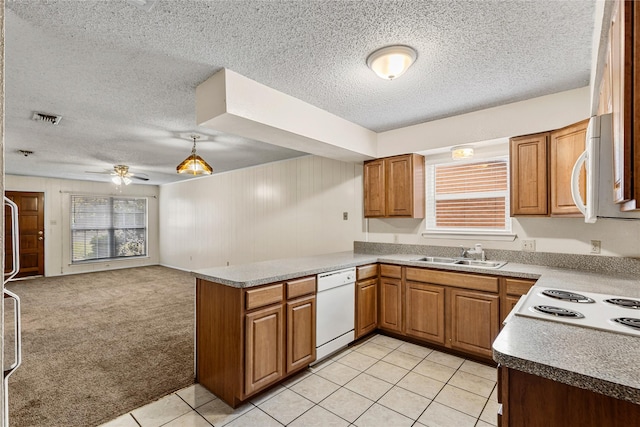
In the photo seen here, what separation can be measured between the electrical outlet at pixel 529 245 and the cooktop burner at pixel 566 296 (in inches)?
53.0

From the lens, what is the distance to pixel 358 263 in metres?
3.26

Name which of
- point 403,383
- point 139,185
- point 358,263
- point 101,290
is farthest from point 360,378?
point 139,185

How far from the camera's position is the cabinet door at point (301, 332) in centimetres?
255

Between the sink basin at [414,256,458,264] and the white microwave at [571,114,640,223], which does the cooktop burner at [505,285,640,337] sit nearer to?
the white microwave at [571,114,640,223]

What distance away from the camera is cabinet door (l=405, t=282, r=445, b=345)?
120 inches

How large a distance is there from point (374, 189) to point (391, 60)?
2039 millimetres

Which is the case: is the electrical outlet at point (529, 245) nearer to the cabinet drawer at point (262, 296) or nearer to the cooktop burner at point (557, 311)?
the cooktop burner at point (557, 311)

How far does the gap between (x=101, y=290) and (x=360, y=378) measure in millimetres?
5699

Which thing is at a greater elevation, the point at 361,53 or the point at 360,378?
the point at 361,53

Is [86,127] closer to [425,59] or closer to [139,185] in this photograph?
[425,59]

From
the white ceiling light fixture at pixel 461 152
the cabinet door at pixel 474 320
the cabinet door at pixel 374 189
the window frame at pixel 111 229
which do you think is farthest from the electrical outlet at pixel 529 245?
the window frame at pixel 111 229

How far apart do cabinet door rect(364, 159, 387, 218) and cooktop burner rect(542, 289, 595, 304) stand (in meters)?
2.15

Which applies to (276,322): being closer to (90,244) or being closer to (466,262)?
(466,262)

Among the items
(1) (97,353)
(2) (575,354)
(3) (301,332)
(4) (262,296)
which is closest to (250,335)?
(4) (262,296)
